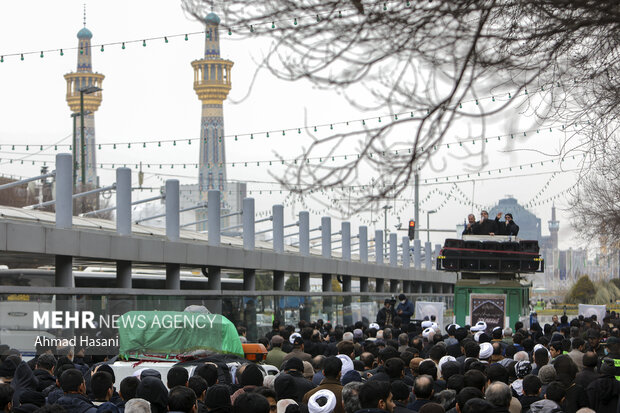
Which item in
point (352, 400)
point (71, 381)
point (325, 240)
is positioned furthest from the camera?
point (325, 240)

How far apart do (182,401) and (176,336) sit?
6.61 metres

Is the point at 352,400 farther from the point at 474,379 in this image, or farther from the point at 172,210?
the point at 172,210

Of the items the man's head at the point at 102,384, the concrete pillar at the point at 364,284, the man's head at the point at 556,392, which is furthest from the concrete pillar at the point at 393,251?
the man's head at the point at 102,384

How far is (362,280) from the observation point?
53062mm

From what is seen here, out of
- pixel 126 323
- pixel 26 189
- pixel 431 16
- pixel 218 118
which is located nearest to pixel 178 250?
pixel 126 323

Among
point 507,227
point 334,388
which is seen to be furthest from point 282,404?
point 507,227

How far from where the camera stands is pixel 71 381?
30.4ft

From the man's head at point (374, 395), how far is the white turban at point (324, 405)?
0.46 metres

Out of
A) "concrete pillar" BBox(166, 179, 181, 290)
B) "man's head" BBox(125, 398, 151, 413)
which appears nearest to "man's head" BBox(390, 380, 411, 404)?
"man's head" BBox(125, 398, 151, 413)

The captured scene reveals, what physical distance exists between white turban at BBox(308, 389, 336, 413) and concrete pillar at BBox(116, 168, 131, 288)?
62.3 ft

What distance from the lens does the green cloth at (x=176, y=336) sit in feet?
47.6

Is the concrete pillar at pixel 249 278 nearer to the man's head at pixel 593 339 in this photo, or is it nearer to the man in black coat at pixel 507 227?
the man in black coat at pixel 507 227

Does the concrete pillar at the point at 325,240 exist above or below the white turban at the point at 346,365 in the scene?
above

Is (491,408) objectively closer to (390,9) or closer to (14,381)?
(390,9)
